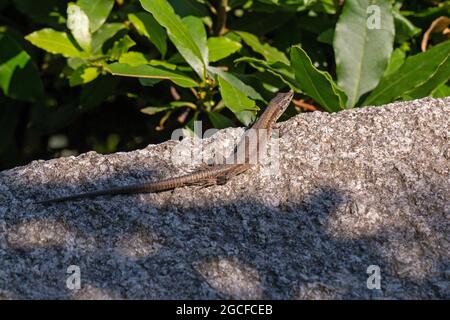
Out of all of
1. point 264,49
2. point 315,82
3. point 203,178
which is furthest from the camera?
point 264,49

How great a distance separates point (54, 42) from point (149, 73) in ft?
1.99

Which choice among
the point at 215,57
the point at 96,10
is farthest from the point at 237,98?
the point at 96,10

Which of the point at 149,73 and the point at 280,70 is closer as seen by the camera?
the point at 149,73

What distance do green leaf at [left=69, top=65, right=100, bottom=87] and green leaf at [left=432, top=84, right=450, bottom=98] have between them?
5.19 ft

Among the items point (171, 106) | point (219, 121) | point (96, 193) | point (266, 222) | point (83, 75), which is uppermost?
point (83, 75)

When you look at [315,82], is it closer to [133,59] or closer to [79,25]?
[133,59]

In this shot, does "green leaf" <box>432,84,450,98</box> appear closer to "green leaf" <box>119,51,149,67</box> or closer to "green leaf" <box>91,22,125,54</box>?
"green leaf" <box>119,51,149,67</box>

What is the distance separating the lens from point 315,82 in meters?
3.39

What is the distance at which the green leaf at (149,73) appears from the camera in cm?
342

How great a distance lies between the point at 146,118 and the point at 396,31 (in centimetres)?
145

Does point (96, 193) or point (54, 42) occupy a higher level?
point (54, 42)

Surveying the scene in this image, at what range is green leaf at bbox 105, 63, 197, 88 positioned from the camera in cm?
342

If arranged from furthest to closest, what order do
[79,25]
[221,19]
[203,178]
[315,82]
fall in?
[221,19], [79,25], [315,82], [203,178]
